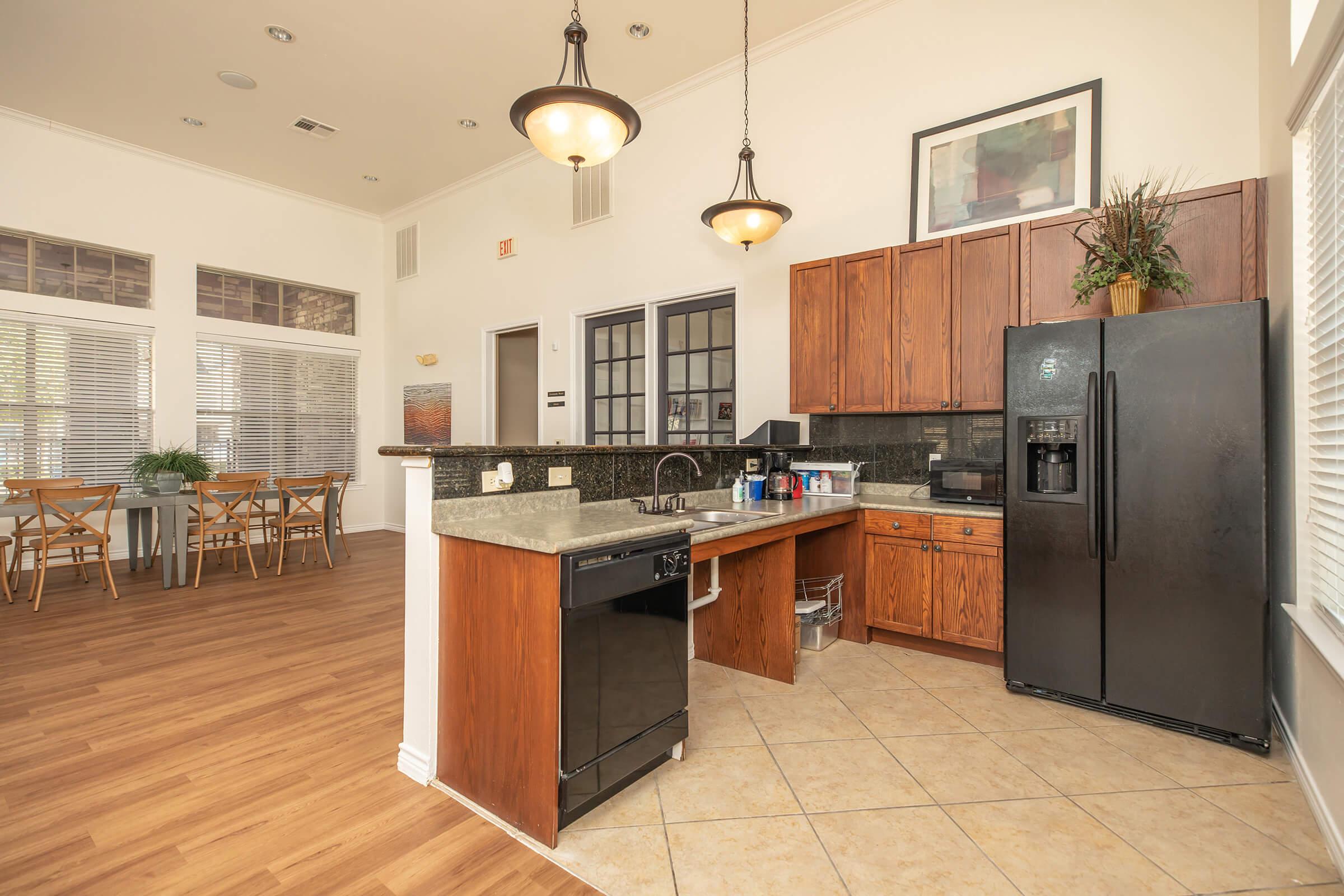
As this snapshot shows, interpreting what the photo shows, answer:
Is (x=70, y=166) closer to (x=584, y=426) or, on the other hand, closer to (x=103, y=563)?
(x=103, y=563)

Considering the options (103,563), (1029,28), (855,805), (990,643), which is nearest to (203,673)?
(103,563)

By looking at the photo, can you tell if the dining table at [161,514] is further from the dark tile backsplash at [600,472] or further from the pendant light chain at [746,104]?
the pendant light chain at [746,104]

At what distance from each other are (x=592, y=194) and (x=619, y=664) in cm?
493

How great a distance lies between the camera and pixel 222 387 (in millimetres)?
6723

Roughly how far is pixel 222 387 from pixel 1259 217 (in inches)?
335

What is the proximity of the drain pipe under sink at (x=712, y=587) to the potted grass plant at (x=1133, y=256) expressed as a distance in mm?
2135

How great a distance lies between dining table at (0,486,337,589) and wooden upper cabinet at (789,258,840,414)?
464cm

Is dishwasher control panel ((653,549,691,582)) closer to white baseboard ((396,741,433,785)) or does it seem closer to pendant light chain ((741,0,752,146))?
white baseboard ((396,741,433,785))

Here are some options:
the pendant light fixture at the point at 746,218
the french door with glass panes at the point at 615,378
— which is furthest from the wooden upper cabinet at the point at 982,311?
the french door with glass panes at the point at 615,378

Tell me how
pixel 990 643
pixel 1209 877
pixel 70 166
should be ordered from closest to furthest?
pixel 1209 877, pixel 990 643, pixel 70 166

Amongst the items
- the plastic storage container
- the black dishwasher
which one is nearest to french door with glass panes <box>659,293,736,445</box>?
the plastic storage container

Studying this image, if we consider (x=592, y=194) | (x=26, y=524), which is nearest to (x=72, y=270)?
(x=26, y=524)

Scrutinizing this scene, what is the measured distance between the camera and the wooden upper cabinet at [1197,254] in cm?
274

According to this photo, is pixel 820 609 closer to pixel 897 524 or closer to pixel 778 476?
pixel 897 524
